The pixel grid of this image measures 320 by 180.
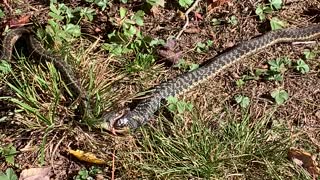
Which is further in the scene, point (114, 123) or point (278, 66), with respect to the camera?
point (278, 66)

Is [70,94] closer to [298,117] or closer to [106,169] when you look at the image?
[106,169]

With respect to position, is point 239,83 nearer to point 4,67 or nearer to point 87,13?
point 87,13

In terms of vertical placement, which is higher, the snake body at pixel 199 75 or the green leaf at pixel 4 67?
the green leaf at pixel 4 67

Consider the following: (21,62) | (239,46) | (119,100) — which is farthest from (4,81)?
(239,46)

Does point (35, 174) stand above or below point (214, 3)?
below

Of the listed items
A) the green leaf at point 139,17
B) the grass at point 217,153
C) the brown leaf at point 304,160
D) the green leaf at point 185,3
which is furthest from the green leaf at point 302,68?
the green leaf at point 139,17

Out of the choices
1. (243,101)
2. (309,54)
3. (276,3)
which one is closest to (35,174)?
(243,101)

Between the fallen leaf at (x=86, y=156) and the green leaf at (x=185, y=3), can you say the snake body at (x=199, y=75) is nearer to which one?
the fallen leaf at (x=86, y=156)
